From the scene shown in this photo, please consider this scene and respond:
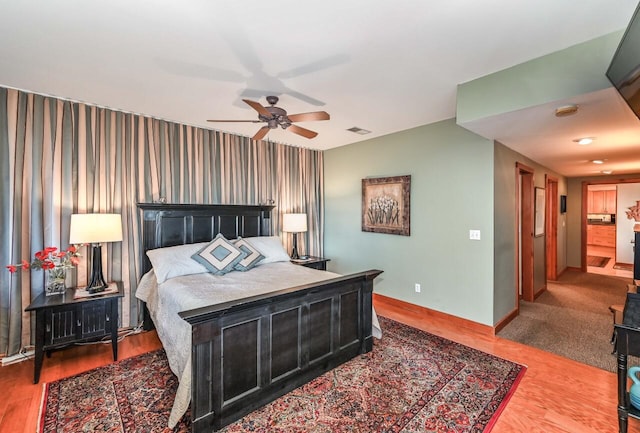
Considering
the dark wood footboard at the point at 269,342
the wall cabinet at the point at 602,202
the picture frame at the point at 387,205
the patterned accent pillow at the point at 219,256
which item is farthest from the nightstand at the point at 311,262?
the wall cabinet at the point at 602,202

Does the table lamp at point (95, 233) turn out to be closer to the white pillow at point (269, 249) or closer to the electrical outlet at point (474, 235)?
the white pillow at point (269, 249)

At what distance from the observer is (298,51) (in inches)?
81.6

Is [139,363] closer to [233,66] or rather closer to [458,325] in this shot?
[233,66]

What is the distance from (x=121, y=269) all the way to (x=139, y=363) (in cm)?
115

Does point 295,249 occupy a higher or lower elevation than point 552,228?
lower

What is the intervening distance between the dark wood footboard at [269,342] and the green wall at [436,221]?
140cm

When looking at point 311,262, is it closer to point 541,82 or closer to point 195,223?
point 195,223

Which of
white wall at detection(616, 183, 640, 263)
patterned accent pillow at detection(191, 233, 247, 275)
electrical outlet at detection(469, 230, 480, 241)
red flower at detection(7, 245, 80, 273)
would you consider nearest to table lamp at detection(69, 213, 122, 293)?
red flower at detection(7, 245, 80, 273)

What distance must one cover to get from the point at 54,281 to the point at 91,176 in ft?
3.64

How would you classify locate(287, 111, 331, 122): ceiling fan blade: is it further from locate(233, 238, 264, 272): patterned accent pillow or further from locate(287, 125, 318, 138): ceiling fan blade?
locate(233, 238, 264, 272): patterned accent pillow

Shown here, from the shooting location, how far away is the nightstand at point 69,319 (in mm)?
2350

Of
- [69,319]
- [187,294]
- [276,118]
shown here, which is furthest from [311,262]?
[69,319]

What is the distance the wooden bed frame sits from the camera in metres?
1.74

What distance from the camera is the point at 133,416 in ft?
6.32
